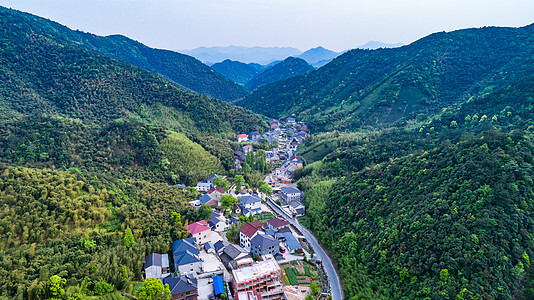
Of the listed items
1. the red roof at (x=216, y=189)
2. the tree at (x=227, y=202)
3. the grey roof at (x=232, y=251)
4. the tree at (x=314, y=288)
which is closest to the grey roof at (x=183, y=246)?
the grey roof at (x=232, y=251)

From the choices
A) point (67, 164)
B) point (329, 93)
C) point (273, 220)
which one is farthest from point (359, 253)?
point (329, 93)

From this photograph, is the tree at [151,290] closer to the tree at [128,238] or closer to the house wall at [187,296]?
the house wall at [187,296]

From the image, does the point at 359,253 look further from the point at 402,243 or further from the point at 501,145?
the point at 501,145

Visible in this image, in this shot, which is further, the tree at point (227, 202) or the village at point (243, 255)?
the tree at point (227, 202)

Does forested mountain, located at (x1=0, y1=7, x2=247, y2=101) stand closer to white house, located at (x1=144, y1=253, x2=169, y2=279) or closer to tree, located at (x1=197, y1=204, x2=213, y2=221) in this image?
tree, located at (x1=197, y1=204, x2=213, y2=221)

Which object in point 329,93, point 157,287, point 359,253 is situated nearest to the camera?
point 157,287

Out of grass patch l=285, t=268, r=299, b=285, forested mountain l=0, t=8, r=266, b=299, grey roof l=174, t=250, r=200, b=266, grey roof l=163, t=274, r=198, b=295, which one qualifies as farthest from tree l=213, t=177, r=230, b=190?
grey roof l=163, t=274, r=198, b=295
